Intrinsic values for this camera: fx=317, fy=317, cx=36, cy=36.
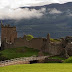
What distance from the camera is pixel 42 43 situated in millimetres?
85250

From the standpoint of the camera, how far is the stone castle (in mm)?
76281

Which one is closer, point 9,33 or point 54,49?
point 54,49

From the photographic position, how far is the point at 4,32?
109750 millimetres

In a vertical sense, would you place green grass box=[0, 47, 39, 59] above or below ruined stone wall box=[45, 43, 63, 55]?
below

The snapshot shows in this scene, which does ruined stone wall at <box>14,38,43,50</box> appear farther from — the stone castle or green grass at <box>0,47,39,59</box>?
green grass at <box>0,47,39,59</box>

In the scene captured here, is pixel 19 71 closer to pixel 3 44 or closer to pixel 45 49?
pixel 45 49

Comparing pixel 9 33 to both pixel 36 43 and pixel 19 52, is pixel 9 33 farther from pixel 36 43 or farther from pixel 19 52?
pixel 36 43

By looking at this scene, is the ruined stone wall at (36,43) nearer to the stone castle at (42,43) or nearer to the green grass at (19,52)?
the stone castle at (42,43)

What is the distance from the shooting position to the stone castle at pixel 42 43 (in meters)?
76.3

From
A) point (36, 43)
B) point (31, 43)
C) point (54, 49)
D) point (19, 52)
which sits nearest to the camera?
point (54, 49)

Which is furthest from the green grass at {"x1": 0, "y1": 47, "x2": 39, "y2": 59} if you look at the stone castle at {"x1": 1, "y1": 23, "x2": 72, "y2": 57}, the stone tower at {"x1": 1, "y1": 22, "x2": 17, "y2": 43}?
the stone tower at {"x1": 1, "y1": 22, "x2": 17, "y2": 43}

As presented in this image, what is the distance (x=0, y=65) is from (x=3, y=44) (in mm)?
47635

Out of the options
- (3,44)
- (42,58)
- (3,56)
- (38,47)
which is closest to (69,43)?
(42,58)

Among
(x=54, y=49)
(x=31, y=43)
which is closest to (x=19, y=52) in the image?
(x=31, y=43)
